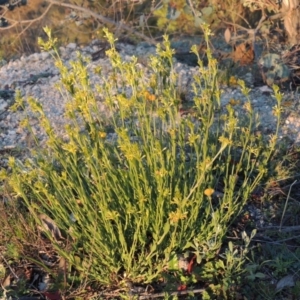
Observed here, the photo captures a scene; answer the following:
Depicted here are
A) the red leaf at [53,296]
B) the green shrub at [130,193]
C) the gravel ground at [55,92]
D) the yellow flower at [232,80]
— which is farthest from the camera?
the yellow flower at [232,80]

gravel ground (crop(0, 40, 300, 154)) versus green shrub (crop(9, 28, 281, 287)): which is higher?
green shrub (crop(9, 28, 281, 287))

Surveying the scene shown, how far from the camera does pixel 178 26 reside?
622cm

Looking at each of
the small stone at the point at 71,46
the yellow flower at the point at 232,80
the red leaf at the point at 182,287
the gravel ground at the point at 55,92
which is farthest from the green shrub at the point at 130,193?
the small stone at the point at 71,46

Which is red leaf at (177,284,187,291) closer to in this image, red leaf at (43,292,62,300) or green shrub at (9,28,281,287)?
green shrub at (9,28,281,287)

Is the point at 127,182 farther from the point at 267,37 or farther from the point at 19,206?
the point at 267,37

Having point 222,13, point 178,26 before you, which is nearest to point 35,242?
point 222,13

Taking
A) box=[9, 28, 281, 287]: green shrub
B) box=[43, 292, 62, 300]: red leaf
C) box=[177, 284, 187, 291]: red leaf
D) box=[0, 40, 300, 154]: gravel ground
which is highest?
box=[9, 28, 281, 287]: green shrub

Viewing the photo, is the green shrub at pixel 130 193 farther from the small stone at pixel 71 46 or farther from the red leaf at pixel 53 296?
the small stone at pixel 71 46

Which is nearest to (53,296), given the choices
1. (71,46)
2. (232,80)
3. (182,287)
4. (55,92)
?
(182,287)

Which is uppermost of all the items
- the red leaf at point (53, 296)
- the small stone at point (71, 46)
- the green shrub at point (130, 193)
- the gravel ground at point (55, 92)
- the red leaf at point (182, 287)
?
the green shrub at point (130, 193)

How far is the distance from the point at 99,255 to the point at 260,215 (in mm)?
972

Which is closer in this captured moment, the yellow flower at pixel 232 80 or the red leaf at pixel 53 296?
the red leaf at pixel 53 296

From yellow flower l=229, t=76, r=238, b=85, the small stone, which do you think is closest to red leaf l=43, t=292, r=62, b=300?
yellow flower l=229, t=76, r=238, b=85

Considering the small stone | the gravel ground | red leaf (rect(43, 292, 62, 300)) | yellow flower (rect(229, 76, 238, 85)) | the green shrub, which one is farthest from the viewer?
the small stone
